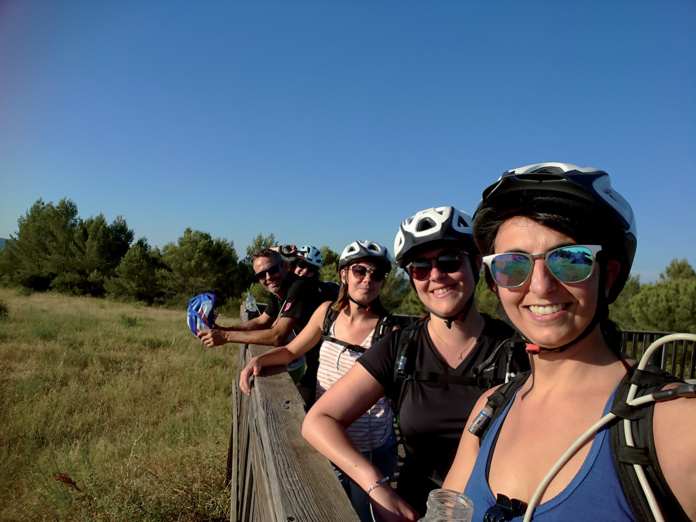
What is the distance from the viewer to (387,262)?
11.1 feet

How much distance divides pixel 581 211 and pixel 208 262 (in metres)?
34.8

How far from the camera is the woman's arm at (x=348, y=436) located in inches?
61.7

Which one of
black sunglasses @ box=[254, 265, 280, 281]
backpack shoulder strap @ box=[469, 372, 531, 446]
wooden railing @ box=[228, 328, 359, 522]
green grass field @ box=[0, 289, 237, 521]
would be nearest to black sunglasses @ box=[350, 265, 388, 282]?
wooden railing @ box=[228, 328, 359, 522]

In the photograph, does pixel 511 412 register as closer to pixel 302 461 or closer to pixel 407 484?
pixel 302 461

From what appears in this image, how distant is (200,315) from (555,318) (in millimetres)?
3198

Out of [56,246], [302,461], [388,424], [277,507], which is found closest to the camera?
[277,507]

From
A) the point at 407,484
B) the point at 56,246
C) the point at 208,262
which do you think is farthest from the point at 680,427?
the point at 56,246

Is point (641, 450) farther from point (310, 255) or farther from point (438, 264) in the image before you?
point (310, 255)

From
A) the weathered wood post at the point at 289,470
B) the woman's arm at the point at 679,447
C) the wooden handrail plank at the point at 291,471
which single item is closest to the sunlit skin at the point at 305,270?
the weathered wood post at the point at 289,470

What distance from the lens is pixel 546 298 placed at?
48.1 inches

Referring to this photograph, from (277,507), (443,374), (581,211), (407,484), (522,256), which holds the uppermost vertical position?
(581,211)

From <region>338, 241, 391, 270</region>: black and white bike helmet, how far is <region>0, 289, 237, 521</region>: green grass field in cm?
311

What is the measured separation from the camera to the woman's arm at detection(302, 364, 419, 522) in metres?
1.57

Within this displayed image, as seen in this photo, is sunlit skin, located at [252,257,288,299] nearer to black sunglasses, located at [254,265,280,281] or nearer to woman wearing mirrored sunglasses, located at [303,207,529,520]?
black sunglasses, located at [254,265,280,281]
